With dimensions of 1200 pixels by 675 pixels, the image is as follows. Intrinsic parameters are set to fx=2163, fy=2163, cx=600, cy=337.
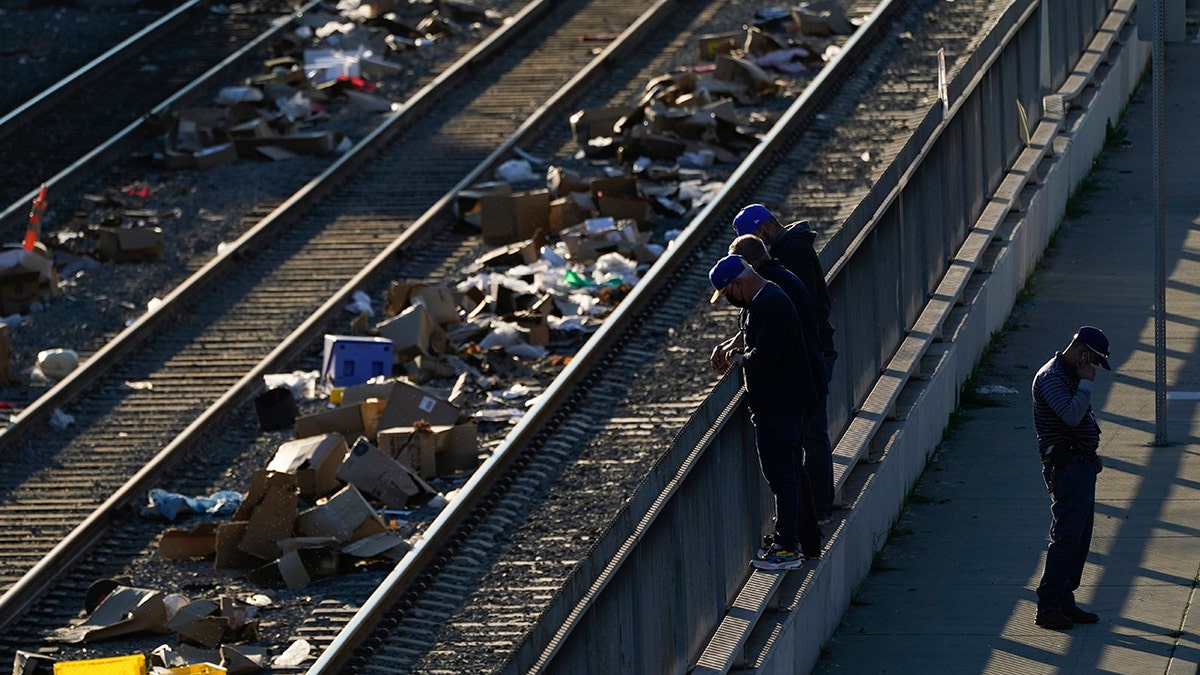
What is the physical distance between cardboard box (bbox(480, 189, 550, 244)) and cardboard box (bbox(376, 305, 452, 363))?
8.69ft

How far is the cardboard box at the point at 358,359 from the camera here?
1697cm

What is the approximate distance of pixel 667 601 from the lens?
9148mm

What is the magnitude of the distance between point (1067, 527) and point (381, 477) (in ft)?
18.2

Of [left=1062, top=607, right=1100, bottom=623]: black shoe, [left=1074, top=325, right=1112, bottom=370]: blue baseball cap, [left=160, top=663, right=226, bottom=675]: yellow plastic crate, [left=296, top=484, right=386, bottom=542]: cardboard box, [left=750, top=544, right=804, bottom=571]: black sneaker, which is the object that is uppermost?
[left=1074, top=325, right=1112, bottom=370]: blue baseball cap

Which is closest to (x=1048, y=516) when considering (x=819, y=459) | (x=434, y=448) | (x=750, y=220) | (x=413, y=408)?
(x=819, y=459)

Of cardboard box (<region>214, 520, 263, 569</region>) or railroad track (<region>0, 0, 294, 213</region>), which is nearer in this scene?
cardboard box (<region>214, 520, 263, 569</region>)

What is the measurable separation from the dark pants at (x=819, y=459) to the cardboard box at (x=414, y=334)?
6.56 metres

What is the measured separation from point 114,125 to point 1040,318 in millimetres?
12483

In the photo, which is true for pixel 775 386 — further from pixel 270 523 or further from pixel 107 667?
pixel 270 523

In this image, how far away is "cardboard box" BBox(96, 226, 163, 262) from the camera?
2047 cm

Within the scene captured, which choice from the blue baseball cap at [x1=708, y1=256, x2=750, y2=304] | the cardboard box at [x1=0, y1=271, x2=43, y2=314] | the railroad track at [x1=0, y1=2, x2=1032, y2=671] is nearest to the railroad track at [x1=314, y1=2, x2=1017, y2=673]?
the railroad track at [x1=0, y1=2, x2=1032, y2=671]

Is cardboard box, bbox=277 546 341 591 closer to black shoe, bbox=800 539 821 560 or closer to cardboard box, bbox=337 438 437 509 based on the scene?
cardboard box, bbox=337 438 437 509

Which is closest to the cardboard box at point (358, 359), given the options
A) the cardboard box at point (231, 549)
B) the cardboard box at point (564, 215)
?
the cardboard box at point (231, 549)

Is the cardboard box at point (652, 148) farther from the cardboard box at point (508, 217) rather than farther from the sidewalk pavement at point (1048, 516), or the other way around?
the sidewalk pavement at point (1048, 516)
